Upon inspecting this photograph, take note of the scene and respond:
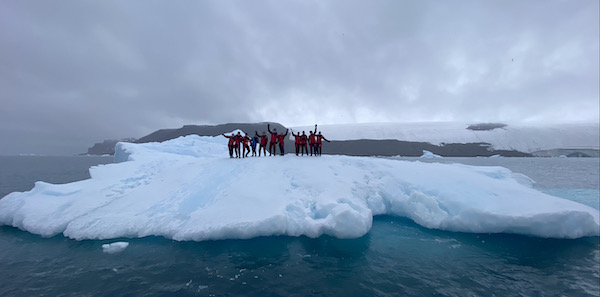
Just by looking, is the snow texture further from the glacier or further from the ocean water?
the ocean water

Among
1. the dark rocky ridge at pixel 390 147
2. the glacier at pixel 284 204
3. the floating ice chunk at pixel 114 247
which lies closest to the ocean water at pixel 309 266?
the floating ice chunk at pixel 114 247

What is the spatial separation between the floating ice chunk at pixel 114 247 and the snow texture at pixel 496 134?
86652 mm

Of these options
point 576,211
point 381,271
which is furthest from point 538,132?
point 381,271

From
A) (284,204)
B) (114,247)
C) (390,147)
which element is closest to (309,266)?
(284,204)

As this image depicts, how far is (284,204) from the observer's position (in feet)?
26.9

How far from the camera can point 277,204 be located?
26.8 ft

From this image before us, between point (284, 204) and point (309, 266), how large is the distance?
2495 mm

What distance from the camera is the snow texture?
80.4 metres

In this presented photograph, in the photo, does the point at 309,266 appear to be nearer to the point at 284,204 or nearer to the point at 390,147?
the point at 284,204

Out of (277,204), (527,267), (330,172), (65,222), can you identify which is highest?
(330,172)

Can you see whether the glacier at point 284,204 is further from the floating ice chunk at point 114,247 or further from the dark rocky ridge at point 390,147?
the dark rocky ridge at point 390,147

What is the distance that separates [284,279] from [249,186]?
4.44 m

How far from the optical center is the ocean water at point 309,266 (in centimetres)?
514

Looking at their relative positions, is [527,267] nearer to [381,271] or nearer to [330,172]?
[381,271]
